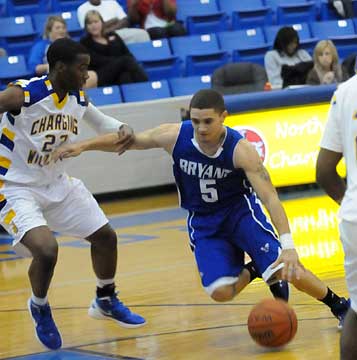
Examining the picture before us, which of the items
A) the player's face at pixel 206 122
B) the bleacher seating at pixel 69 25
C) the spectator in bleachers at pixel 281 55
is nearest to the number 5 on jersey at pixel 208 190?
the player's face at pixel 206 122

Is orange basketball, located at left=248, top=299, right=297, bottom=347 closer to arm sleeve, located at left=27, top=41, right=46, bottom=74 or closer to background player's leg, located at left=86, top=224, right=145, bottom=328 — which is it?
background player's leg, located at left=86, top=224, right=145, bottom=328

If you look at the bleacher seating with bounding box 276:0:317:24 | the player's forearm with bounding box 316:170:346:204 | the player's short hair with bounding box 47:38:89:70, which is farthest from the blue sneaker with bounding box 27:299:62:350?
the bleacher seating with bounding box 276:0:317:24

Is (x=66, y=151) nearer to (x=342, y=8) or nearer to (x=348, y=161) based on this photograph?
(x=348, y=161)

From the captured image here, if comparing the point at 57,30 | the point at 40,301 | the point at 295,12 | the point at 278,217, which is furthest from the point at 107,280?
the point at 295,12

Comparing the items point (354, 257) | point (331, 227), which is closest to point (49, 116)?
point (354, 257)

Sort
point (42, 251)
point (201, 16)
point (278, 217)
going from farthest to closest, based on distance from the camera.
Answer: point (201, 16)
point (42, 251)
point (278, 217)

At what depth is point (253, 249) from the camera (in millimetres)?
6078

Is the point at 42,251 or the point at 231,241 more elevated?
the point at 42,251

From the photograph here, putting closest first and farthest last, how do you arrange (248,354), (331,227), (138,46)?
(248,354), (331,227), (138,46)

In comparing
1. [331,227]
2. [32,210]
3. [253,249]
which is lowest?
[331,227]

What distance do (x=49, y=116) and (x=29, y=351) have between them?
55.5 inches

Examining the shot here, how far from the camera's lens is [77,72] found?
6.09 metres

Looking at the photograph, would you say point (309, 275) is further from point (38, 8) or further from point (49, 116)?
point (38, 8)

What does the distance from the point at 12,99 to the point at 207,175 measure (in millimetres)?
1226
